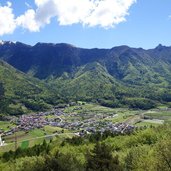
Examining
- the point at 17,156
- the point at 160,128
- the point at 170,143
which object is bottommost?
the point at 17,156

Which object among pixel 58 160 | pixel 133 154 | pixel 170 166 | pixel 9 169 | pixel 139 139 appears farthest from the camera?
pixel 139 139

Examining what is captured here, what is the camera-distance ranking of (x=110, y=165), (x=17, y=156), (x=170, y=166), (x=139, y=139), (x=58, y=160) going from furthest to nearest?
(x=17, y=156)
(x=139, y=139)
(x=58, y=160)
(x=110, y=165)
(x=170, y=166)

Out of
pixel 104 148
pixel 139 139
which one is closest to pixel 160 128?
pixel 139 139

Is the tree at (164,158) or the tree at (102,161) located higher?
the tree at (164,158)

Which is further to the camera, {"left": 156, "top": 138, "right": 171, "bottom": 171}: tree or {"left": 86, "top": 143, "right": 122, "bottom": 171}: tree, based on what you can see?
{"left": 86, "top": 143, "right": 122, "bottom": 171}: tree

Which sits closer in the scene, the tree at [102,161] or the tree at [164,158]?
the tree at [164,158]

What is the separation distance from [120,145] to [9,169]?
44.3 m

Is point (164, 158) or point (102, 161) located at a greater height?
point (164, 158)

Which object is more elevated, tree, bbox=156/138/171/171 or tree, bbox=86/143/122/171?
tree, bbox=156/138/171/171

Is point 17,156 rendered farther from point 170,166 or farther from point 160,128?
point 170,166

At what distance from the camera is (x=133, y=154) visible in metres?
83.2

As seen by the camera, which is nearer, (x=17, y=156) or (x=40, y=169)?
(x=40, y=169)

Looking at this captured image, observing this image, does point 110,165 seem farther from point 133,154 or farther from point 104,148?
point 133,154

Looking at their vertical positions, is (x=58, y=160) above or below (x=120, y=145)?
above
